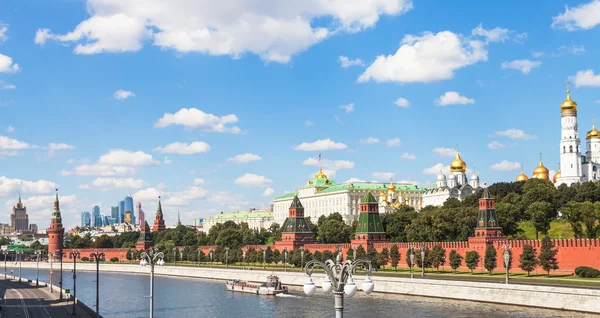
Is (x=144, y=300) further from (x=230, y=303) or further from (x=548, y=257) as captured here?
(x=548, y=257)

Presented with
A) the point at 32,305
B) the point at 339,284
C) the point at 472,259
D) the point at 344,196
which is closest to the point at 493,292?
the point at 472,259

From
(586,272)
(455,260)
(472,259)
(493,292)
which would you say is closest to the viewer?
(493,292)

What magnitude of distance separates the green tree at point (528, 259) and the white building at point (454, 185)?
217 ft

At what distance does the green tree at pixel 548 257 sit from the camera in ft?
202

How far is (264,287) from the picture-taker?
6688 cm

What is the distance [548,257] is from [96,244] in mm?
108752

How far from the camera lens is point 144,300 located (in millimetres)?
63969

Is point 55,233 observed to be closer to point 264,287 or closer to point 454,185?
point 454,185

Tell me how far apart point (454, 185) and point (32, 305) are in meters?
91.4

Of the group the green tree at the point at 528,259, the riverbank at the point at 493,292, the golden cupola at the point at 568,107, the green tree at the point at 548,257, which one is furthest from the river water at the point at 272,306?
the golden cupola at the point at 568,107

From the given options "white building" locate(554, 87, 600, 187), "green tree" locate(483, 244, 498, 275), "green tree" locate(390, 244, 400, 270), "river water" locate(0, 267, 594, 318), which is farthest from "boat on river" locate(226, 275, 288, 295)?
"white building" locate(554, 87, 600, 187)

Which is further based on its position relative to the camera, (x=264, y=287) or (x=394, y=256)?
(x=394, y=256)

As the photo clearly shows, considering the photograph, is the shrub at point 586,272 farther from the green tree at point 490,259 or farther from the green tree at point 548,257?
the green tree at point 490,259

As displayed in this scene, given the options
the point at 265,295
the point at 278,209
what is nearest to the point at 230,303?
the point at 265,295
